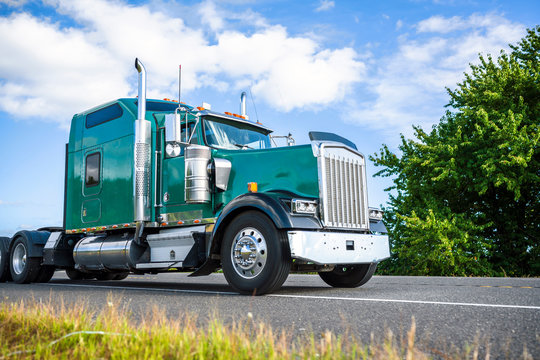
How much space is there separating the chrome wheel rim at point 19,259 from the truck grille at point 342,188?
7.20 meters

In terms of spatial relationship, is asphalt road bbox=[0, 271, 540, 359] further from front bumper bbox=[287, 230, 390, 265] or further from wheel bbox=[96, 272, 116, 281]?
wheel bbox=[96, 272, 116, 281]

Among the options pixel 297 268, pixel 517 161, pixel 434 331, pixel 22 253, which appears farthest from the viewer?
pixel 517 161

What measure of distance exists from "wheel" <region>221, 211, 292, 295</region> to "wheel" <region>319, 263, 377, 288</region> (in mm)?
1764

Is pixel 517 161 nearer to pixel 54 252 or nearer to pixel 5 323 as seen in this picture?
pixel 54 252

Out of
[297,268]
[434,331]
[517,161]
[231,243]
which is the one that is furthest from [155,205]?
[517,161]

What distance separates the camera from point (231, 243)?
6527 mm

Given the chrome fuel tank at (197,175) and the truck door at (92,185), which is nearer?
the chrome fuel tank at (197,175)

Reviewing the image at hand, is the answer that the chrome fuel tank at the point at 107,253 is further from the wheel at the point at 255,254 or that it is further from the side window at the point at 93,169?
the wheel at the point at 255,254

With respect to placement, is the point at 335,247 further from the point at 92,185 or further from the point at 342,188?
the point at 92,185

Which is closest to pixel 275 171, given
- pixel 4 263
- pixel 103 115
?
pixel 103 115

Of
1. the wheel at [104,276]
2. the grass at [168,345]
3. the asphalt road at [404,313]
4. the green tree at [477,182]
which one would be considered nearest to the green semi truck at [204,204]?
the asphalt road at [404,313]

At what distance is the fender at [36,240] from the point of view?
10285mm

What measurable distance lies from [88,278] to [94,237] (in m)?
3.20

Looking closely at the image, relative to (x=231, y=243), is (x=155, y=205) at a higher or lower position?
higher
